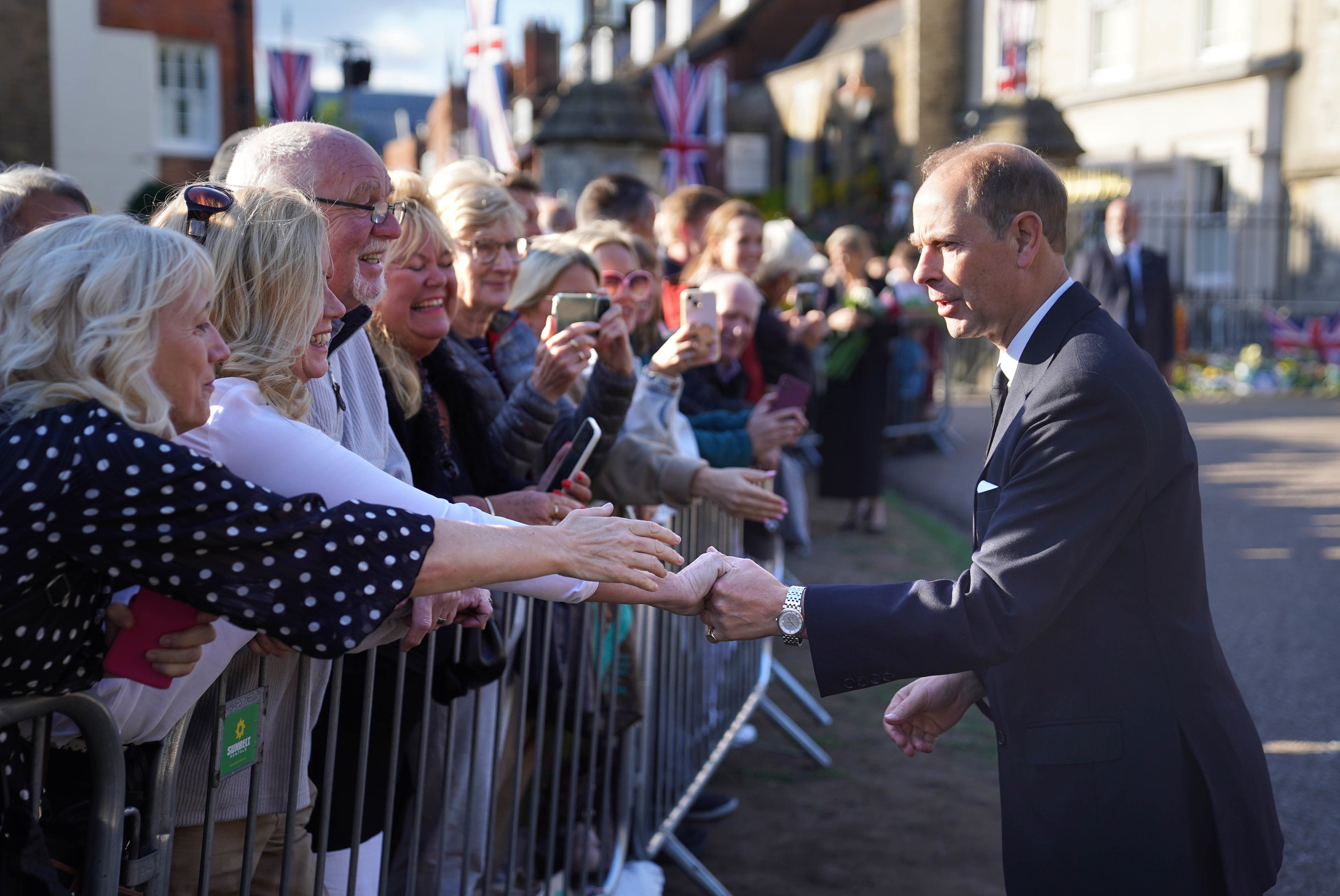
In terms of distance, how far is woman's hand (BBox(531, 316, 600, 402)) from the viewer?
137 inches

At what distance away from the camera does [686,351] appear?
412cm

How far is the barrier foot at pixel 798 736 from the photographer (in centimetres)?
535

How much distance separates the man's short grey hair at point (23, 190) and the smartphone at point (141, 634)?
1810 mm

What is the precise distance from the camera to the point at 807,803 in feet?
16.2

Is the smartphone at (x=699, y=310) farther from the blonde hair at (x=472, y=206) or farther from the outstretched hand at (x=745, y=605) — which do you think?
the outstretched hand at (x=745, y=605)

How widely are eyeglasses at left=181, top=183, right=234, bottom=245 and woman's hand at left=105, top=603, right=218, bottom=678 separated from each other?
0.71 m

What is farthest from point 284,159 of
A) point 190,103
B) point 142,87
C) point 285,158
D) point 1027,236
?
point 190,103

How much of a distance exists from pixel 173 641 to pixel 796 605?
4.12 ft

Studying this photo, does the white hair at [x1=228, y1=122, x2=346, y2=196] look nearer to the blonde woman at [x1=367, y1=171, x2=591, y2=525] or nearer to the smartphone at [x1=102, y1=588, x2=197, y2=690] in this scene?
the blonde woman at [x1=367, y1=171, x2=591, y2=525]

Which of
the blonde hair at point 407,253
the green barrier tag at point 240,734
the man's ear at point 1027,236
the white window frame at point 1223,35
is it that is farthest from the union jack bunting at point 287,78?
the green barrier tag at point 240,734

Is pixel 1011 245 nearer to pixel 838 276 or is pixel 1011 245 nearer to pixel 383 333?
pixel 383 333

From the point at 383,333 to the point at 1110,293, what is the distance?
9240 millimetres

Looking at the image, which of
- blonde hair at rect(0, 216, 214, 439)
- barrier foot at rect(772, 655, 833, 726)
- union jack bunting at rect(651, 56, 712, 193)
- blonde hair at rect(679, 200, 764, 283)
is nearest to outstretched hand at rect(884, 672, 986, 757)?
blonde hair at rect(0, 216, 214, 439)

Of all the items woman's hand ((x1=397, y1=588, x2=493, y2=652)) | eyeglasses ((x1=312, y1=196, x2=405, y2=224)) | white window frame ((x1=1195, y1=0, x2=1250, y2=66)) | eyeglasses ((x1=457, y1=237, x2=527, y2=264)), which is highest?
white window frame ((x1=1195, y1=0, x2=1250, y2=66))
